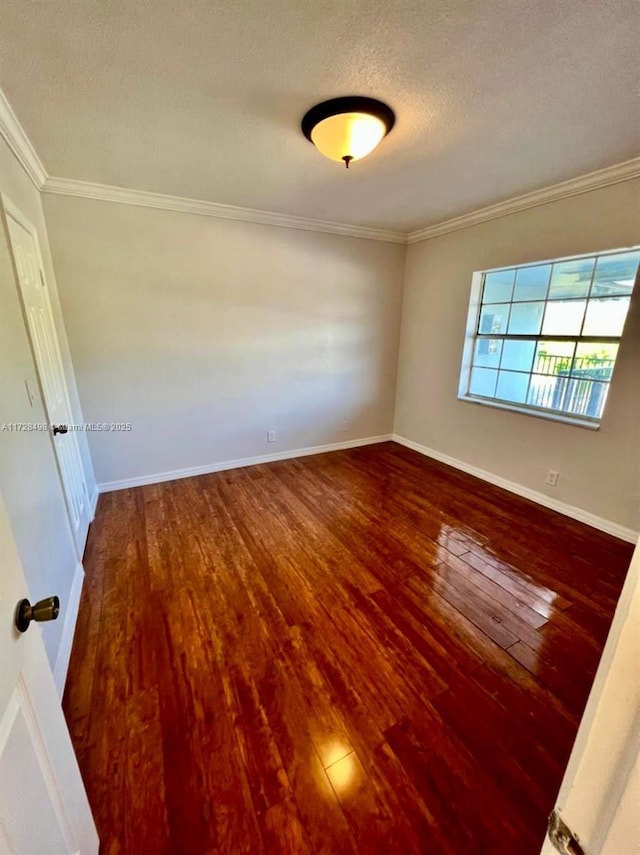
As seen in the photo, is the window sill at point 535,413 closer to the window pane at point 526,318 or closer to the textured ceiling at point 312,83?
the window pane at point 526,318

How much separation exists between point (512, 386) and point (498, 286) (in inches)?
37.5

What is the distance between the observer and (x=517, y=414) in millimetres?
3051

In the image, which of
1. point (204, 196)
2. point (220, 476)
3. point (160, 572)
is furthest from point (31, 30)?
point (220, 476)

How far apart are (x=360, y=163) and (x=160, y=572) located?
9.45 feet

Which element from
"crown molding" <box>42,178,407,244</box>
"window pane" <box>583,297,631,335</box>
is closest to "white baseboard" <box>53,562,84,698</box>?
"crown molding" <box>42,178,407,244</box>

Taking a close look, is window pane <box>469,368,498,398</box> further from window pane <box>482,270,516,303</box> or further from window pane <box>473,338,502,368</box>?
window pane <box>482,270,516,303</box>

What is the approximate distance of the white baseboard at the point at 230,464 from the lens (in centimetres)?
318

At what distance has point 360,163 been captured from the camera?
2.22 meters

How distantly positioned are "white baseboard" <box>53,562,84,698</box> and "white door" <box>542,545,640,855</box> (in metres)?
1.57

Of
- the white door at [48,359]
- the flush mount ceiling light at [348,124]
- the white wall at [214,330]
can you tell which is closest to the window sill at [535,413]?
the white wall at [214,330]

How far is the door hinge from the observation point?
45 centimetres

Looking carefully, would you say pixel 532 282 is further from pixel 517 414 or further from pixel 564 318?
pixel 517 414

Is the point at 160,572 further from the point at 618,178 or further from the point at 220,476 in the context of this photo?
the point at 618,178

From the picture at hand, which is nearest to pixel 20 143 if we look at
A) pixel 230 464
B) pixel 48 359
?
pixel 48 359
